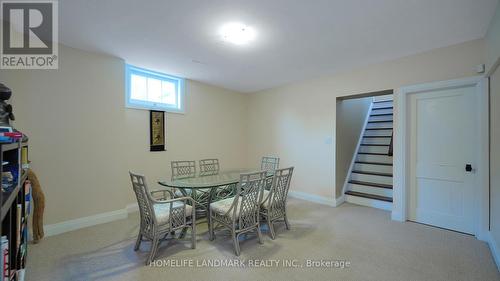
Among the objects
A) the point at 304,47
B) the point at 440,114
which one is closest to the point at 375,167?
the point at 440,114

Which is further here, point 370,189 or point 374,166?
point 374,166

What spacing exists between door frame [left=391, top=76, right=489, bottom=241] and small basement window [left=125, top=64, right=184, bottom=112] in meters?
3.89

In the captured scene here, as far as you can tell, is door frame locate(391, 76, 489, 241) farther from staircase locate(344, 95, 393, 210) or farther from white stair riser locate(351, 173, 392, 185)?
white stair riser locate(351, 173, 392, 185)

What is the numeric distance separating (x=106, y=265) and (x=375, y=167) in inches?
188

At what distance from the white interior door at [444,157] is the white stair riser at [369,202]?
0.52 m

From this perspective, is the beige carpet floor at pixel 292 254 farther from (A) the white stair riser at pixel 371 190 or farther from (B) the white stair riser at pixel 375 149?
(B) the white stair riser at pixel 375 149

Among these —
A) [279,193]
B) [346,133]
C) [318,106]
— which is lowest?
[279,193]

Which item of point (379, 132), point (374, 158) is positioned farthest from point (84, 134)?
point (379, 132)

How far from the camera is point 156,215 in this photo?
Result: 235cm

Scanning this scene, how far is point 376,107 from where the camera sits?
5789 mm

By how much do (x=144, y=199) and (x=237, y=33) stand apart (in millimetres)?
2151

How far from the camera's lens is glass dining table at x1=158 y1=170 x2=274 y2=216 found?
271cm

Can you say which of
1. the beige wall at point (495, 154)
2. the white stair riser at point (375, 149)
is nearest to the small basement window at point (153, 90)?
the white stair riser at point (375, 149)

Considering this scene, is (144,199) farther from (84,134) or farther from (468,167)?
(468,167)
